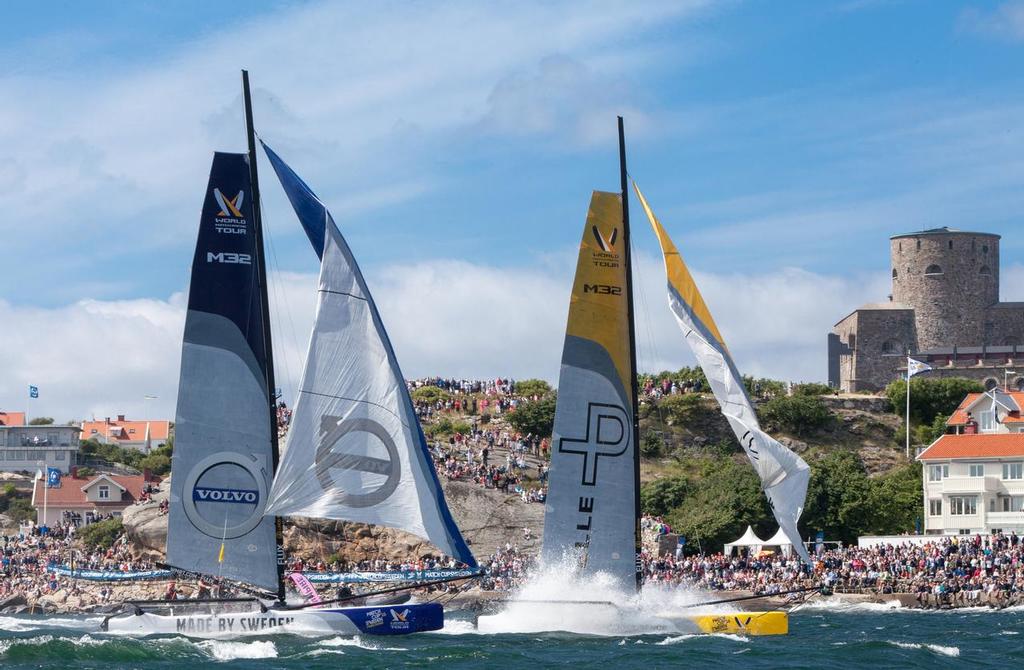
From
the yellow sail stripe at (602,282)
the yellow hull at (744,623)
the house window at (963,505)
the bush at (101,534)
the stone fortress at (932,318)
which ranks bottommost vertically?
the yellow hull at (744,623)

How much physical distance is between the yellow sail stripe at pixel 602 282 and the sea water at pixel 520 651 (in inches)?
238

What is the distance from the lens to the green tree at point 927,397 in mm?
90375

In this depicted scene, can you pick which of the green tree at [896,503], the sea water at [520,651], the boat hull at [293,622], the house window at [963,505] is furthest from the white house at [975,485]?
the boat hull at [293,622]

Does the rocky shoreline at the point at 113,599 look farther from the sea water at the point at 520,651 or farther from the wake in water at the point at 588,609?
the wake in water at the point at 588,609

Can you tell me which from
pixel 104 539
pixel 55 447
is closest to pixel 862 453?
pixel 104 539

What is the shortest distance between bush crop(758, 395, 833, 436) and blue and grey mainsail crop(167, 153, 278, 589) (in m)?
54.6

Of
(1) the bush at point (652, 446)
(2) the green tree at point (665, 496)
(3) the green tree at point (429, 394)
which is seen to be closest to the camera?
(2) the green tree at point (665, 496)

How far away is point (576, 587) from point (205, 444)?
849 centimetres

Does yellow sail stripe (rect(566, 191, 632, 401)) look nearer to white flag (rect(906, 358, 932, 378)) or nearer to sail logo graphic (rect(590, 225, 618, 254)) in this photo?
sail logo graphic (rect(590, 225, 618, 254))

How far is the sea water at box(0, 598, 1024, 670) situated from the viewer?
31.9m

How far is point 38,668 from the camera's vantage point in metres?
32.3

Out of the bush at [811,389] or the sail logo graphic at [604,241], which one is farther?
the bush at [811,389]

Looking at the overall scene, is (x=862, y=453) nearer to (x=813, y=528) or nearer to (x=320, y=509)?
(x=813, y=528)

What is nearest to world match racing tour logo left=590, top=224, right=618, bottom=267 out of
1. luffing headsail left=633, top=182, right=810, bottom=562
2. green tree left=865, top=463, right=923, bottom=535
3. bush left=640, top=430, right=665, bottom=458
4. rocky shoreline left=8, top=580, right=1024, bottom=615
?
luffing headsail left=633, top=182, right=810, bottom=562
